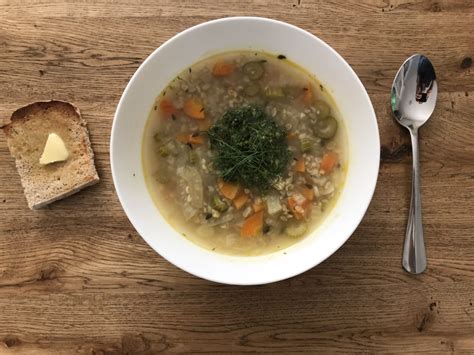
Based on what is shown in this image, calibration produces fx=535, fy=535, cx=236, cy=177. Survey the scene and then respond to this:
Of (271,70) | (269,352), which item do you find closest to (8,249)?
(269,352)

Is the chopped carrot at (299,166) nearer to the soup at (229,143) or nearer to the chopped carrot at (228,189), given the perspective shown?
the soup at (229,143)

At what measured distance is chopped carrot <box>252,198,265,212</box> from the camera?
2.38m

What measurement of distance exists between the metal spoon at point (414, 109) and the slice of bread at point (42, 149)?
1.48m

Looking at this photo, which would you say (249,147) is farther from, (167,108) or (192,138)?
(167,108)

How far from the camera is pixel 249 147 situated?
7.68 feet

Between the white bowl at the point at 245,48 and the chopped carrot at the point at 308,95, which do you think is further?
the chopped carrot at the point at 308,95

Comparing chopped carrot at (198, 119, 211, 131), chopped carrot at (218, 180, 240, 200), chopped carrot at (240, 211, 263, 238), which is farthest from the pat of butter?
chopped carrot at (240, 211, 263, 238)

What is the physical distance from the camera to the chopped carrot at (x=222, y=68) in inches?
95.1

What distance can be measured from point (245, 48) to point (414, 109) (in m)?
0.85

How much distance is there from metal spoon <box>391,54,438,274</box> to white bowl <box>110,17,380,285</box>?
1.11 feet

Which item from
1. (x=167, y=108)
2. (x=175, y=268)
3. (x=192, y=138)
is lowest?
(x=175, y=268)

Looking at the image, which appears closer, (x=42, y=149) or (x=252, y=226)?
(x=252, y=226)

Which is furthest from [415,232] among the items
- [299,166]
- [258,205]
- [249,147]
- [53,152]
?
[53,152]

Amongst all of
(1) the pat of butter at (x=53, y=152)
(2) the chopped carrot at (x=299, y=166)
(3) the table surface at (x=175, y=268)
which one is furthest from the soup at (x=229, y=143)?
(1) the pat of butter at (x=53, y=152)
